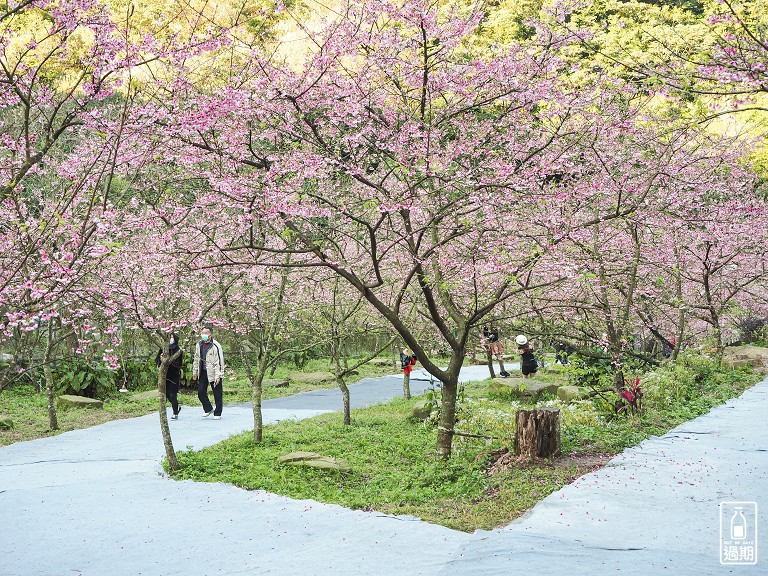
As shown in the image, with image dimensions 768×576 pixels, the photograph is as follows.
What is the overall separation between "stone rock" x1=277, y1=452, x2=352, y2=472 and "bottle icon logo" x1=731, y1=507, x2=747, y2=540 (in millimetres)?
3818

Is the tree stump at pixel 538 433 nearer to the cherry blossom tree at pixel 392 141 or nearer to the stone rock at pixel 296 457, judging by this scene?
the cherry blossom tree at pixel 392 141

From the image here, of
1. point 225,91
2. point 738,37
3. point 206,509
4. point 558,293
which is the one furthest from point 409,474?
point 558,293

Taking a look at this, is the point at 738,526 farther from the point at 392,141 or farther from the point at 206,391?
the point at 206,391

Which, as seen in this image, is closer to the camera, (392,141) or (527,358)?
(392,141)

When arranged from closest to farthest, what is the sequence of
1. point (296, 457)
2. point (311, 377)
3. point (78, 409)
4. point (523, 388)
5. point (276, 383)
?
point (296, 457) < point (78, 409) < point (523, 388) < point (276, 383) < point (311, 377)

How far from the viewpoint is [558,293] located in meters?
13.2

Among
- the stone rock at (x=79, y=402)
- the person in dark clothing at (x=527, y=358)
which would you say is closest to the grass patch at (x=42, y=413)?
the stone rock at (x=79, y=402)

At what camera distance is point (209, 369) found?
37.2 feet

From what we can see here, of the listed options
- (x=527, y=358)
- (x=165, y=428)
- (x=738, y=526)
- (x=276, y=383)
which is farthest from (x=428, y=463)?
(x=276, y=383)

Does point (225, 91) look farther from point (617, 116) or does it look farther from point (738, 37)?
point (617, 116)

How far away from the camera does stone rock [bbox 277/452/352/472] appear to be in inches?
277

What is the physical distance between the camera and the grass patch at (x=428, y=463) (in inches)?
222

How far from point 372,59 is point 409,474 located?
4.22 metres

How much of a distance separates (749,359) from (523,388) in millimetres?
5958
